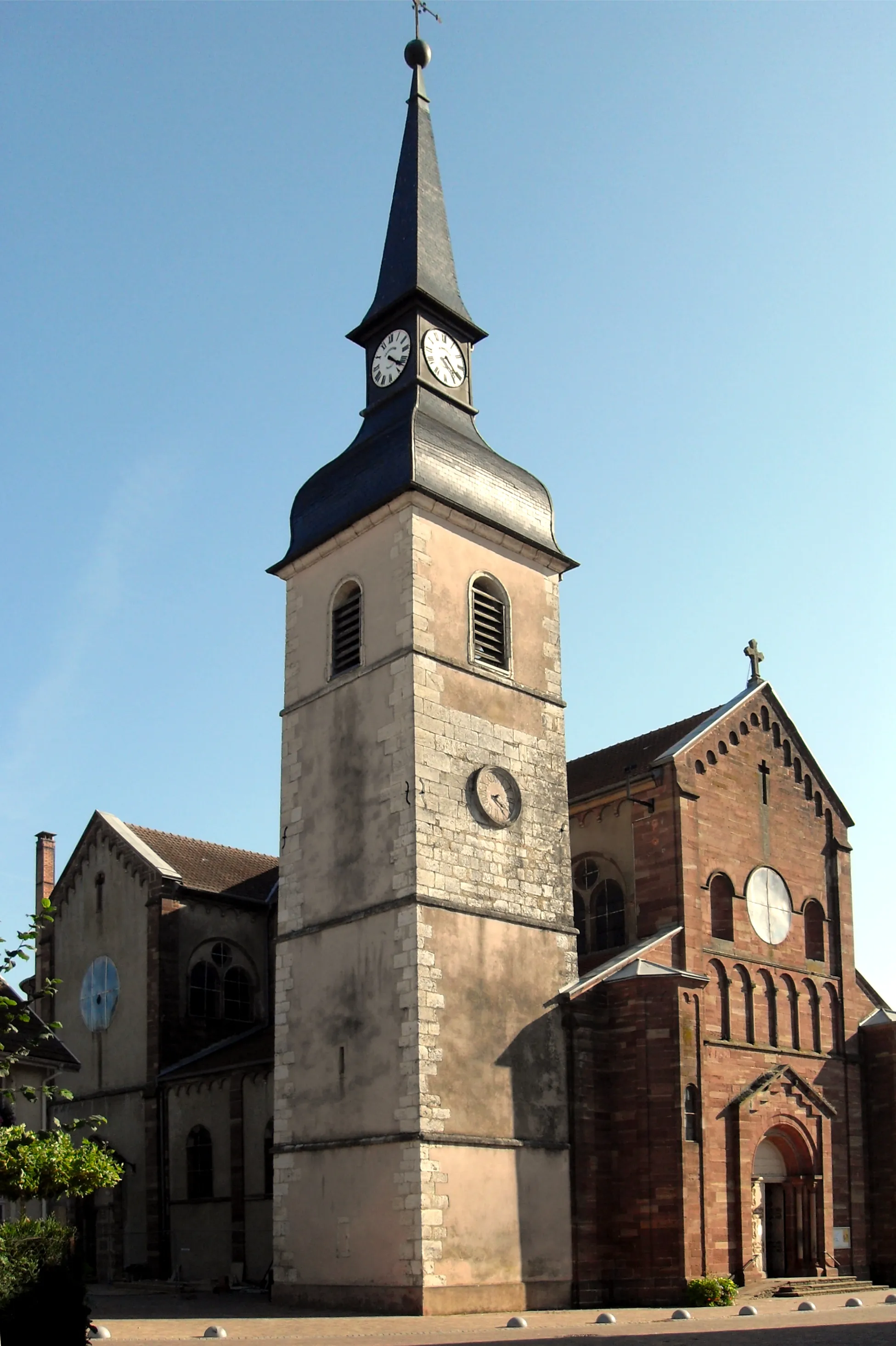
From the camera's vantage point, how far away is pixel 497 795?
2686 centimetres

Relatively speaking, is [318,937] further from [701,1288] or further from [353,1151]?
[701,1288]

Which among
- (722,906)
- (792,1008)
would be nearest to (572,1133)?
(722,906)

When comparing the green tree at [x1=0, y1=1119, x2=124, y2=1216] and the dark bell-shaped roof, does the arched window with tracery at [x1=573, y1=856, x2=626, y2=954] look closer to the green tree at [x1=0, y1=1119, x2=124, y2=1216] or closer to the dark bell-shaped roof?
the dark bell-shaped roof

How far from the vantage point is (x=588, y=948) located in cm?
3069

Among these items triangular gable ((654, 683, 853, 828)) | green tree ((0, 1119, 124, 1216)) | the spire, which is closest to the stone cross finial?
triangular gable ((654, 683, 853, 828))

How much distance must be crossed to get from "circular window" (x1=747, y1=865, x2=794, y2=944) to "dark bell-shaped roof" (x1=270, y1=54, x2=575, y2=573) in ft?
26.8

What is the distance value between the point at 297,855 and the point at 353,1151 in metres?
5.91

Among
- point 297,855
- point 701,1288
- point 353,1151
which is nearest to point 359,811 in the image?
point 297,855

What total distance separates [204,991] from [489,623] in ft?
45.8

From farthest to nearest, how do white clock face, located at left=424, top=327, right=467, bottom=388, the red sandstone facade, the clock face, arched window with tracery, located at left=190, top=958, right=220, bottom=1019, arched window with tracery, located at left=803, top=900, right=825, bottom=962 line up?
1. arched window with tracery, located at left=190, top=958, right=220, bottom=1019
2. arched window with tracery, located at left=803, top=900, right=825, bottom=962
3. white clock face, located at left=424, top=327, right=467, bottom=388
4. the clock face
5. the red sandstone facade

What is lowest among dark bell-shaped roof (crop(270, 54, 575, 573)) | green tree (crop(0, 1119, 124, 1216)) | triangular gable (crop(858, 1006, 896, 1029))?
green tree (crop(0, 1119, 124, 1216))

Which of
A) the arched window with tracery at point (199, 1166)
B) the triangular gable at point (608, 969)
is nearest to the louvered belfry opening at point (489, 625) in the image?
the triangular gable at point (608, 969)

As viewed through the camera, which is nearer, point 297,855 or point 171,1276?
point 297,855

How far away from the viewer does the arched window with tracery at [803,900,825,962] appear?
32.0 meters
